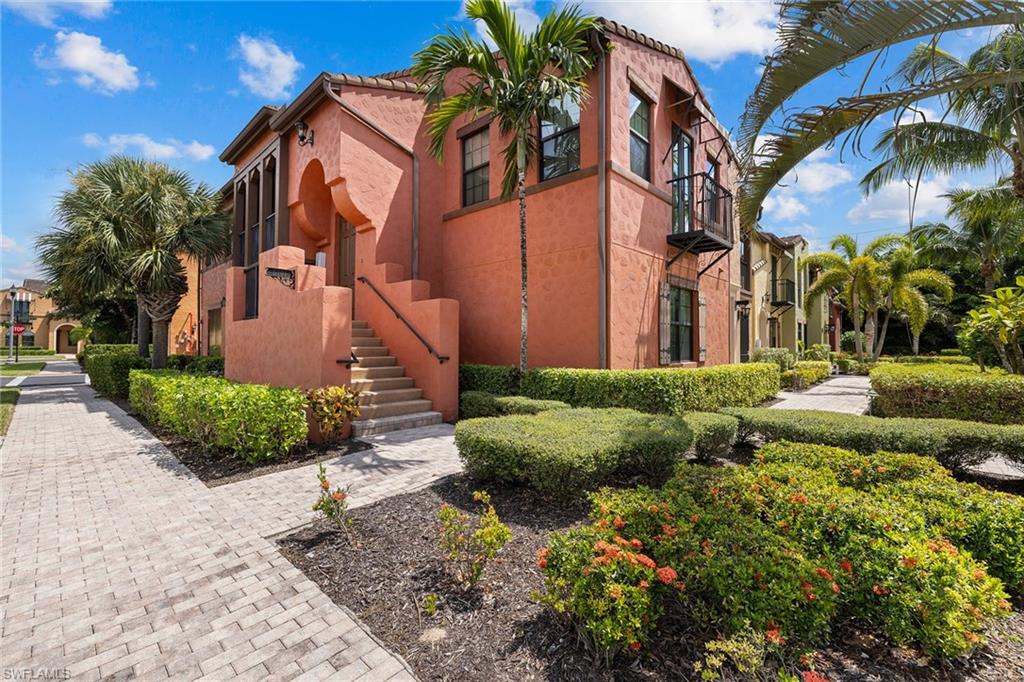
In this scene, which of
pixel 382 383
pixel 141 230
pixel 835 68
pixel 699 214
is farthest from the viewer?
pixel 141 230

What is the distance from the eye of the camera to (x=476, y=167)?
10.6 meters

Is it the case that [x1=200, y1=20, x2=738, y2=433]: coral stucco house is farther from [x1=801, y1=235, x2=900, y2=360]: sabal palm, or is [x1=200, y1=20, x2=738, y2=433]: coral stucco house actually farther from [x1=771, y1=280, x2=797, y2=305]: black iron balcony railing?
[x1=771, y1=280, x2=797, y2=305]: black iron balcony railing

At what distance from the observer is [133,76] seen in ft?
24.7

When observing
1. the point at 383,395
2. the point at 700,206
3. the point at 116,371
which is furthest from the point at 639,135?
the point at 116,371

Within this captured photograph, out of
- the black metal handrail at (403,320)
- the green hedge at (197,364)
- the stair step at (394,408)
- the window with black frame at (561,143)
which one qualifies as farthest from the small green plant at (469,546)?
the green hedge at (197,364)

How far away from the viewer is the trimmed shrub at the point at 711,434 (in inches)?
204

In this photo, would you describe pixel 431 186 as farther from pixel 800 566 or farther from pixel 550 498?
pixel 800 566

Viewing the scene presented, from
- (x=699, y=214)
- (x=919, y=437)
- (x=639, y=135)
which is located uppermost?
(x=639, y=135)

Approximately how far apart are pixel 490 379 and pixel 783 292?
22.0m

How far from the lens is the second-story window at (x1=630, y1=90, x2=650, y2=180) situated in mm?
9070

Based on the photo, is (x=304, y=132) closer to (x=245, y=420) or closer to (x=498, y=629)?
(x=245, y=420)

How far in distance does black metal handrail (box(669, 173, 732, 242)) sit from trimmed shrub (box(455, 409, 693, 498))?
657 centimetres

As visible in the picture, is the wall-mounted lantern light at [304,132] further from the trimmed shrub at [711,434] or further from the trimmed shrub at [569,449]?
the trimmed shrub at [711,434]

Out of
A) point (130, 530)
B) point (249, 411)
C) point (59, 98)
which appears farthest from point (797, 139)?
point (59, 98)
